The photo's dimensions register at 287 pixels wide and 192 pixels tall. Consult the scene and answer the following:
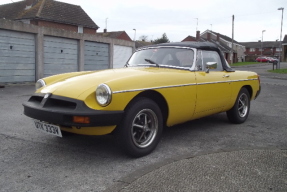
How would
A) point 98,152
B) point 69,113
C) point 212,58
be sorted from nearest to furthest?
point 69,113, point 98,152, point 212,58

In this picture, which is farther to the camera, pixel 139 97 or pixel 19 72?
pixel 19 72

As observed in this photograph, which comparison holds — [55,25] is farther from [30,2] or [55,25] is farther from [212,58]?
[212,58]

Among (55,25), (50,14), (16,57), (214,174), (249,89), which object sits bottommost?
(214,174)

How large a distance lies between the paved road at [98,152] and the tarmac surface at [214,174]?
35 mm

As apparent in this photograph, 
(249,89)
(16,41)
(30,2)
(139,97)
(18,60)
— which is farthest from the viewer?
(30,2)

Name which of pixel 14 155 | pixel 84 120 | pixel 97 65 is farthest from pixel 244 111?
pixel 97 65

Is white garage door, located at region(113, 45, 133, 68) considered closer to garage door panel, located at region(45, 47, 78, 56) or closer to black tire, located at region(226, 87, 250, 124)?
garage door panel, located at region(45, 47, 78, 56)

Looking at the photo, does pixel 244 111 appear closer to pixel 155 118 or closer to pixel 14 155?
A: pixel 155 118

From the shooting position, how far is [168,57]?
15.4ft

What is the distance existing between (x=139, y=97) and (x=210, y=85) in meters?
1.53

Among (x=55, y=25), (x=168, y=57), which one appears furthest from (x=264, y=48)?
(x=168, y=57)

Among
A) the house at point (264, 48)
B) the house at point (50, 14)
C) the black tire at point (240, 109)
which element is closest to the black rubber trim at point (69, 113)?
the black tire at point (240, 109)

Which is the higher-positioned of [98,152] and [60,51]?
[60,51]

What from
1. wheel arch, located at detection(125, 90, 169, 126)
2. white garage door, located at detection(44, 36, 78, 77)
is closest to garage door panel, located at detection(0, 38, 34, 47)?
white garage door, located at detection(44, 36, 78, 77)
